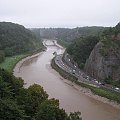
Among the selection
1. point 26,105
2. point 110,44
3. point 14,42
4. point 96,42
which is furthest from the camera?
point 14,42

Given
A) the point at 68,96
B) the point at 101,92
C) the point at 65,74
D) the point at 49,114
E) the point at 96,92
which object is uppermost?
the point at 49,114

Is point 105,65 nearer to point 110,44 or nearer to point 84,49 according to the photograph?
point 110,44

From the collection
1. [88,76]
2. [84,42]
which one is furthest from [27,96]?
[84,42]

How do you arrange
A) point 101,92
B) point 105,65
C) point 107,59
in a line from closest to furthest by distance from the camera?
point 101,92
point 105,65
point 107,59

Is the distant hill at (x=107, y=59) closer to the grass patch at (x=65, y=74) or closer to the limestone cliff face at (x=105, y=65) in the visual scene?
the limestone cliff face at (x=105, y=65)

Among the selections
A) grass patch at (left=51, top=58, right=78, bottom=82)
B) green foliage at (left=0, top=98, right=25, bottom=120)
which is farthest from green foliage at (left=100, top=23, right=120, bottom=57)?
green foliage at (left=0, top=98, right=25, bottom=120)

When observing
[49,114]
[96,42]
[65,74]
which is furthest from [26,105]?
[96,42]

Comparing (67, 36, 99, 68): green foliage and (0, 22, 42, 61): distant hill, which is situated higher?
(67, 36, 99, 68): green foliage

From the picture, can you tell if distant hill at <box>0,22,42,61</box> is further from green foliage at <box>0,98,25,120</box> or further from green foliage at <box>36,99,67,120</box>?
green foliage at <box>36,99,67,120</box>

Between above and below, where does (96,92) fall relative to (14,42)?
above
